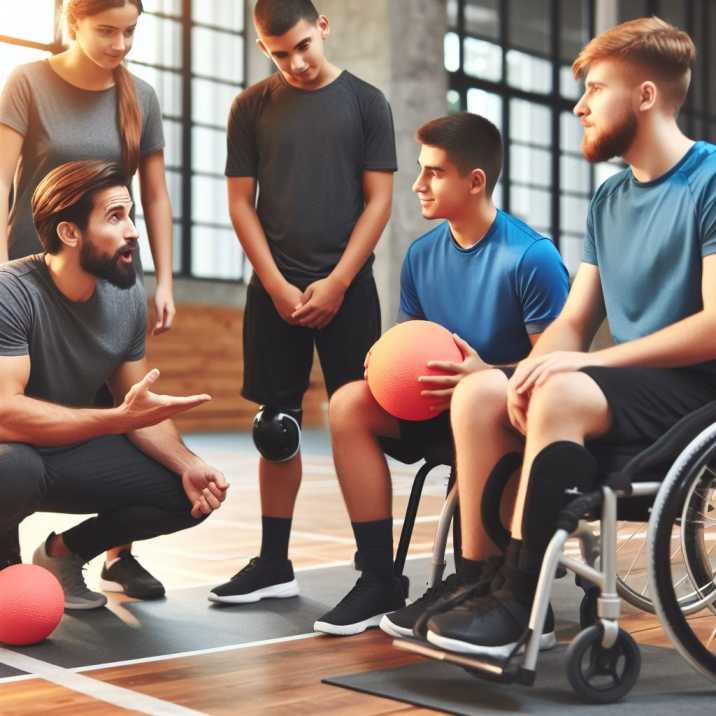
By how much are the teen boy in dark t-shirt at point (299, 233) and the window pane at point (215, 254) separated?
6714mm

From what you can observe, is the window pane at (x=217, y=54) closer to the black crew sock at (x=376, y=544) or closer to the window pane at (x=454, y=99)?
the window pane at (x=454, y=99)

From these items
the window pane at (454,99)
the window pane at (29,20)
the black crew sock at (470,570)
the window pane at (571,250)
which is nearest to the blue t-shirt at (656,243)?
the black crew sock at (470,570)

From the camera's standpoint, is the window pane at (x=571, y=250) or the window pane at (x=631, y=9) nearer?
the window pane at (x=571, y=250)

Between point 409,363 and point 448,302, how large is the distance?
26cm

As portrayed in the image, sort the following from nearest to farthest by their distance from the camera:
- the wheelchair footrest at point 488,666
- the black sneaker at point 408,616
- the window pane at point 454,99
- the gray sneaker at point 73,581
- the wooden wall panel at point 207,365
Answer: the wheelchair footrest at point 488,666
the black sneaker at point 408,616
the gray sneaker at point 73,581
the wooden wall panel at point 207,365
the window pane at point 454,99

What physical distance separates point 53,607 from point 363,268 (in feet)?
3.24

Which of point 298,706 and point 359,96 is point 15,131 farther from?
point 298,706

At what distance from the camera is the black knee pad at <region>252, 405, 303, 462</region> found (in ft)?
8.56

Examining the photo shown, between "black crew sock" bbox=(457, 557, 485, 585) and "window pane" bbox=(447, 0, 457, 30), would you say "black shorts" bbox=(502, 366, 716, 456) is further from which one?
"window pane" bbox=(447, 0, 457, 30)

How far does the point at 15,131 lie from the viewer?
8.67 ft

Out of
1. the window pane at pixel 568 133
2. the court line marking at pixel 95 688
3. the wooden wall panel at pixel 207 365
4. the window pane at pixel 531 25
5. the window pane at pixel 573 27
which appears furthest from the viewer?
the window pane at pixel 568 133

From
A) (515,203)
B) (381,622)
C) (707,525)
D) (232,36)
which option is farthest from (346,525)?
(515,203)

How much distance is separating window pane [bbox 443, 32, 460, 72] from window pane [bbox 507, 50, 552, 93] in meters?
0.78

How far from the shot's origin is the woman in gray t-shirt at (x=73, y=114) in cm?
258
